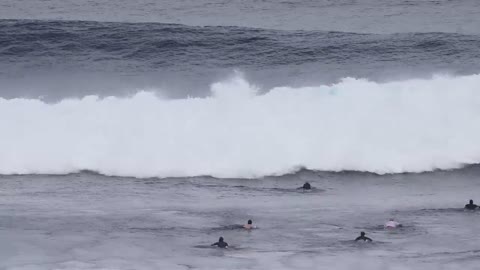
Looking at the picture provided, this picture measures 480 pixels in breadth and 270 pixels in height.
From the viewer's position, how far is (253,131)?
43438mm

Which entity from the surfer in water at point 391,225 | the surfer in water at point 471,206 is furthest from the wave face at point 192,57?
the surfer in water at point 391,225

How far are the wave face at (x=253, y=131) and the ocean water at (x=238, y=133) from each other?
0.07m

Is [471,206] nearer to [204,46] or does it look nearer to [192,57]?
[192,57]

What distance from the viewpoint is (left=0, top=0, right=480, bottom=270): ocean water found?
32.6 metres

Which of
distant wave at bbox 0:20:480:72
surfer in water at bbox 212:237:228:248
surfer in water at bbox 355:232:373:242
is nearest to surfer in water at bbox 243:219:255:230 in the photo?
surfer in water at bbox 212:237:228:248

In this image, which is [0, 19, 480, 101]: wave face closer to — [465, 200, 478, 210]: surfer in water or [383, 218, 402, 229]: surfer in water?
[465, 200, 478, 210]: surfer in water

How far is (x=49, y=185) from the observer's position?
128 feet

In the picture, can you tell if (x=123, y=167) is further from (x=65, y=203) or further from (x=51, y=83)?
(x=51, y=83)

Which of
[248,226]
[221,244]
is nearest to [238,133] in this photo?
[248,226]

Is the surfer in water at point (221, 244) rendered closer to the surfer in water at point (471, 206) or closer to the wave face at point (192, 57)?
the surfer in water at point (471, 206)

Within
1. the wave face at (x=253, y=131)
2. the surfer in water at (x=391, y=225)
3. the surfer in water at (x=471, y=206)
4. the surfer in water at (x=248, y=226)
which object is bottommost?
the surfer in water at (x=248, y=226)

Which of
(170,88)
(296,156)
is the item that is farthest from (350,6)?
(296,156)

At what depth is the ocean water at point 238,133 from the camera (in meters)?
32.6

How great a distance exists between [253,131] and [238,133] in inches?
22.4
